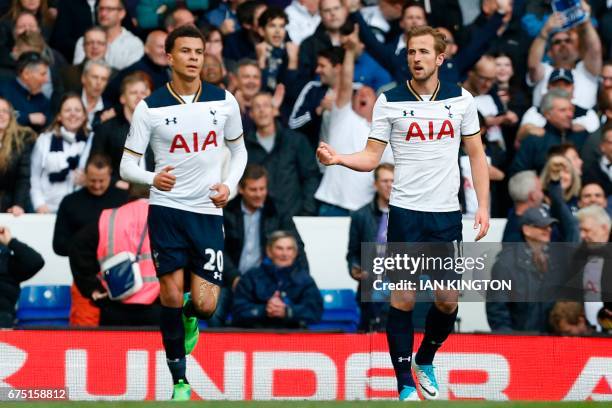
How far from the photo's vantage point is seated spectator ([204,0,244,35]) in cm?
1589

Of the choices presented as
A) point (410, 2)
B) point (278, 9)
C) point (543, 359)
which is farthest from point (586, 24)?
point (543, 359)

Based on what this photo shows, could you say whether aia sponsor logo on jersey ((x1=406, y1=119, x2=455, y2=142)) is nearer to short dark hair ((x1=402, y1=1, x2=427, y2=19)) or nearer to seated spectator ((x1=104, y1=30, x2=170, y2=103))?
seated spectator ((x1=104, y1=30, x2=170, y2=103))

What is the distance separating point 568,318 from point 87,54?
5.64m

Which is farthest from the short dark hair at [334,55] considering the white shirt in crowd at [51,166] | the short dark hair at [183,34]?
the short dark hair at [183,34]

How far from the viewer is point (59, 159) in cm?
1418

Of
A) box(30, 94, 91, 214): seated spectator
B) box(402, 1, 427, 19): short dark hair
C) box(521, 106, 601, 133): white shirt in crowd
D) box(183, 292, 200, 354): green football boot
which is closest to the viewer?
box(183, 292, 200, 354): green football boot

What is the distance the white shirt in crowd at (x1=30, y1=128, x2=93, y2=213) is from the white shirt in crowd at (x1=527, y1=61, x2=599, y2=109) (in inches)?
189

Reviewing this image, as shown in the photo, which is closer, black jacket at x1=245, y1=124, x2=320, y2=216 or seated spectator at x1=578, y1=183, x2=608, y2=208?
seated spectator at x1=578, y1=183, x2=608, y2=208

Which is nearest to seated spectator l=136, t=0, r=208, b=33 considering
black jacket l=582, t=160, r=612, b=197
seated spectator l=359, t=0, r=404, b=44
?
seated spectator l=359, t=0, r=404, b=44

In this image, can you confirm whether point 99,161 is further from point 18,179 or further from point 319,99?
point 319,99

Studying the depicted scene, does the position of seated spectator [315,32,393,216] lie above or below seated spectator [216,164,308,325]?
Answer: above

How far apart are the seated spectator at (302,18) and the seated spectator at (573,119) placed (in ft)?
8.28

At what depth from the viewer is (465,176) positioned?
14.4 meters

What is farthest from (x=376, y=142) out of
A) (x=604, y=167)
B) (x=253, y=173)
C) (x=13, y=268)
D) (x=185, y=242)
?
(x=604, y=167)
